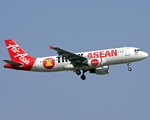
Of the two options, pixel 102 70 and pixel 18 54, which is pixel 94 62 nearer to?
pixel 102 70

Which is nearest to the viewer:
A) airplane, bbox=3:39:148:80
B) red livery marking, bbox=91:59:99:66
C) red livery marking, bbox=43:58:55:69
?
red livery marking, bbox=91:59:99:66

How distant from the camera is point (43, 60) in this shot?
177 feet

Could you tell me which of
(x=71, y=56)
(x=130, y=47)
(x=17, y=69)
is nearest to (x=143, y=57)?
(x=130, y=47)

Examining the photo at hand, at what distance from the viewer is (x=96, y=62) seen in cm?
5059

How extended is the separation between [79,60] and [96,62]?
10.0 feet

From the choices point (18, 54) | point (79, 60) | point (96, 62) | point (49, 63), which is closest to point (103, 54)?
point (96, 62)

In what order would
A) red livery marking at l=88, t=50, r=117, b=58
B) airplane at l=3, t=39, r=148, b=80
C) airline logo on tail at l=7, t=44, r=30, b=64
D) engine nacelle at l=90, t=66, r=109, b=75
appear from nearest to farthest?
airplane at l=3, t=39, r=148, b=80, red livery marking at l=88, t=50, r=117, b=58, engine nacelle at l=90, t=66, r=109, b=75, airline logo on tail at l=7, t=44, r=30, b=64

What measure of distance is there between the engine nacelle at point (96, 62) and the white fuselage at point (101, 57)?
337 millimetres

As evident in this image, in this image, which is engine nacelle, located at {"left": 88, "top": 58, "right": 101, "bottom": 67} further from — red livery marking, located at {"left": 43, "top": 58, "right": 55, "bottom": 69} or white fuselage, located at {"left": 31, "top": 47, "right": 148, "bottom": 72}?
red livery marking, located at {"left": 43, "top": 58, "right": 55, "bottom": 69}

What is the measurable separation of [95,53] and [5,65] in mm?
16119

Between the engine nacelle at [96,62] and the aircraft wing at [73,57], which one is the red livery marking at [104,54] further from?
the aircraft wing at [73,57]

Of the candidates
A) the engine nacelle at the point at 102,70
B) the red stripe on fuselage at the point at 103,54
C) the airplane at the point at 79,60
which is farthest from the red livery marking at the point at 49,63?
the engine nacelle at the point at 102,70

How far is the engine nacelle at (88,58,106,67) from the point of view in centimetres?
5061

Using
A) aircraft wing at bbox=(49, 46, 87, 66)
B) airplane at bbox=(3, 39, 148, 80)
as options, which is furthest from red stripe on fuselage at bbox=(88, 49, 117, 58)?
aircraft wing at bbox=(49, 46, 87, 66)
